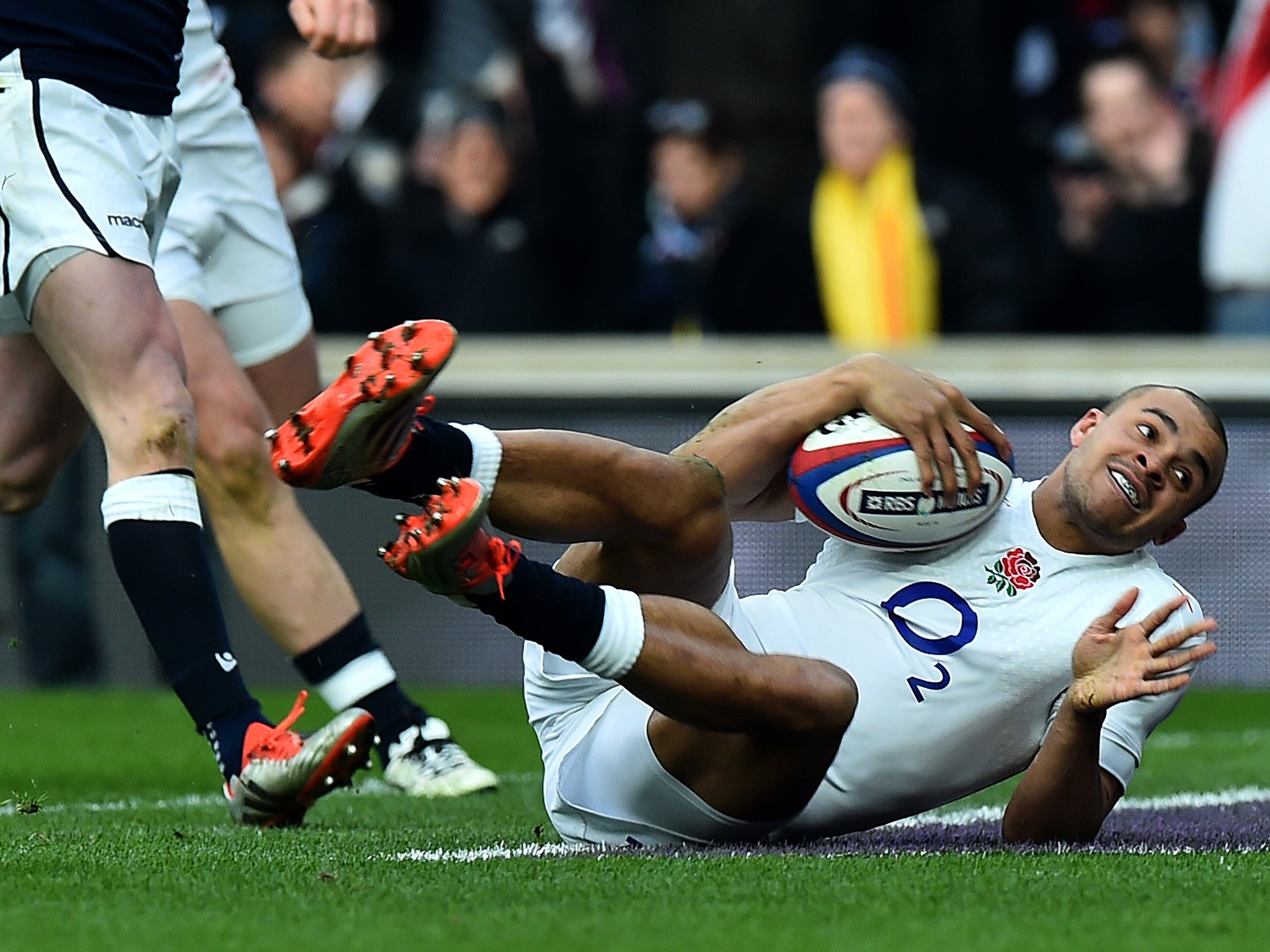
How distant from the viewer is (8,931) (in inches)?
111

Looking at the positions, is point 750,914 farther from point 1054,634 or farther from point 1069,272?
point 1069,272

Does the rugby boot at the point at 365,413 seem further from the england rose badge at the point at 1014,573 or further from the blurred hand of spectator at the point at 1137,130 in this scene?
the blurred hand of spectator at the point at 1137,130

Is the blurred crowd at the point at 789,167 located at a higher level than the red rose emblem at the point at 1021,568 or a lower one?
lower

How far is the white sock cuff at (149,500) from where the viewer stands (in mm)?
3955

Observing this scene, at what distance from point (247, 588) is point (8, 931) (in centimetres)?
220

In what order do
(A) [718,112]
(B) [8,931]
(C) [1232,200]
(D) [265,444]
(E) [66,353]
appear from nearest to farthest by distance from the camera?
(B) [8,931] < (E) [66,353] < (D) [265,444] < (C) [1232,200] < (A) [718,112]

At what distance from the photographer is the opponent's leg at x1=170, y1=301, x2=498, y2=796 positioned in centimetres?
491

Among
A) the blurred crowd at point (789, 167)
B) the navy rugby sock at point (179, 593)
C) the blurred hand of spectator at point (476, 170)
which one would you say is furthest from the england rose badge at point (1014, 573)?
the blurred hand of spectator at point (476, 170)

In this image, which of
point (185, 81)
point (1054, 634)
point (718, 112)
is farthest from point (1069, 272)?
point (1054, 634)

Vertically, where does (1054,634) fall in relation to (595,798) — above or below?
above

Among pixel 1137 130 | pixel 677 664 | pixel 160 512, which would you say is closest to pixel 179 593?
pixel 160 512

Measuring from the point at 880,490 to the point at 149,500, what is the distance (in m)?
1.41

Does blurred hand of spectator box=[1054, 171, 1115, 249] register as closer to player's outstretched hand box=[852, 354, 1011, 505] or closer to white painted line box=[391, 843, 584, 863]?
player's outstretched hand box=[852, 354, 1011, 505]

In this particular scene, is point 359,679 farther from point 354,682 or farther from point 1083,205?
point 1083,205
